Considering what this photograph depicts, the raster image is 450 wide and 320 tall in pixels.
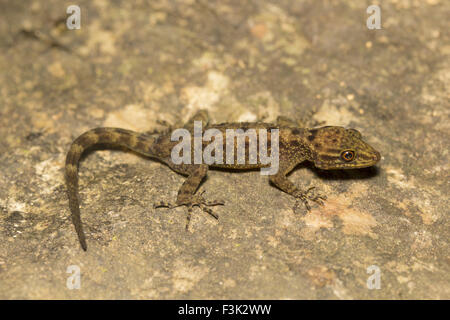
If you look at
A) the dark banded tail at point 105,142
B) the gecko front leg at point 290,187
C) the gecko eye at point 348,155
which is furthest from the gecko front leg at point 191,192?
the gecko eye at point 348,155

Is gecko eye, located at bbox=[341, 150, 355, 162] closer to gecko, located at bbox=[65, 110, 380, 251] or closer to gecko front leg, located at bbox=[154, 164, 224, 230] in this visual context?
gecko, located at bbox=[65, 110, 380, 251]

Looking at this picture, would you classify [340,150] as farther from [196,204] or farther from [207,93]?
[207,93]

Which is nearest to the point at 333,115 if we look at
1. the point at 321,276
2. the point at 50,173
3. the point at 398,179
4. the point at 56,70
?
the point at 398,179

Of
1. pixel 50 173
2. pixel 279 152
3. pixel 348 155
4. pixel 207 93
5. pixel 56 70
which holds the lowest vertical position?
pixel 50 173

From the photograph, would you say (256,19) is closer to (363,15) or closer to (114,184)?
(363,15)

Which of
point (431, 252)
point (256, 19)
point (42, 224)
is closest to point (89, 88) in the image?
point (42, 224)
